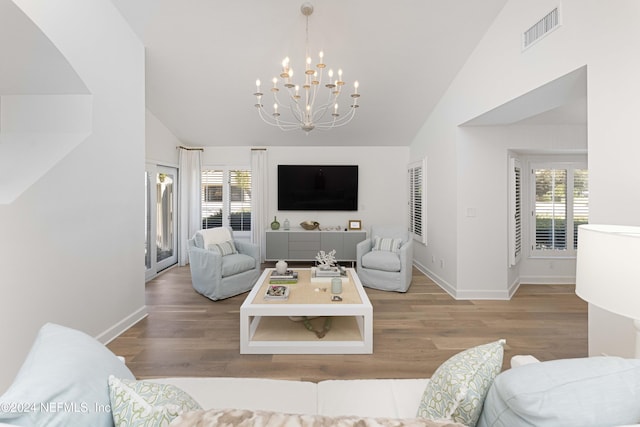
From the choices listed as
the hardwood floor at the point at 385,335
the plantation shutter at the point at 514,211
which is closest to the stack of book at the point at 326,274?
the hardwood floor at the point at 385,335

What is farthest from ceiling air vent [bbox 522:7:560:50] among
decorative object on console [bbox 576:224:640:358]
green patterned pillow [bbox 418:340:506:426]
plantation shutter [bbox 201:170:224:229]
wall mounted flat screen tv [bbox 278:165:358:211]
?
plantation shutter [bbox 201:170:224:229]

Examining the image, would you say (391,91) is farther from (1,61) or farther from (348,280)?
(1,61)

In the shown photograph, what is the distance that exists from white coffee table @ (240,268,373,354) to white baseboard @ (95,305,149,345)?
1.23 metres

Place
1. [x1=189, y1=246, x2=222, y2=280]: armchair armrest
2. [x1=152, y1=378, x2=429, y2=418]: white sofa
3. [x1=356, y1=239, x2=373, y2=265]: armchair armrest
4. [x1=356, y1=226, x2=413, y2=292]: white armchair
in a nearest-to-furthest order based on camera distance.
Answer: [x1=152, y1=378, x2=429, y2=418]: white sofa, [x1=189, y1=246, x2=222, y2=280]: armchair armrest, [x1=356, y1=226, x2=413, y2=292]: white armchair, [x1=356, y1=239, x2=373, y2=265]: armchair armrest

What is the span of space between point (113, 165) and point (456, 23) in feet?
12.1

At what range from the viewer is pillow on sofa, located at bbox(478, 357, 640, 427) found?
791 mm

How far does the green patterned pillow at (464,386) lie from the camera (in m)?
1.01

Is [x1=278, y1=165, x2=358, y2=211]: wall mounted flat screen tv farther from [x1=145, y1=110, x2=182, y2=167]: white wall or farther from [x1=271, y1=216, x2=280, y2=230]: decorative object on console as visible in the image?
[x1=145, y1=110, x2=182, y2=167]: white wall

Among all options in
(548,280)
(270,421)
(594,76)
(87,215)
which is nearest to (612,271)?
(270,421)

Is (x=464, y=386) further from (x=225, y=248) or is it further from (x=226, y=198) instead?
(x=226, y=198)

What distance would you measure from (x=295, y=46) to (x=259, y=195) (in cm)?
299

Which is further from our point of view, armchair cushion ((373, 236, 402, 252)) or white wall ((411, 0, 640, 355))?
armchair cushion ((373, 236, 402, 252))

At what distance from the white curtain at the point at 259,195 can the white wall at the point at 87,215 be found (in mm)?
2686

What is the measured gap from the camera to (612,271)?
1.15 meters
